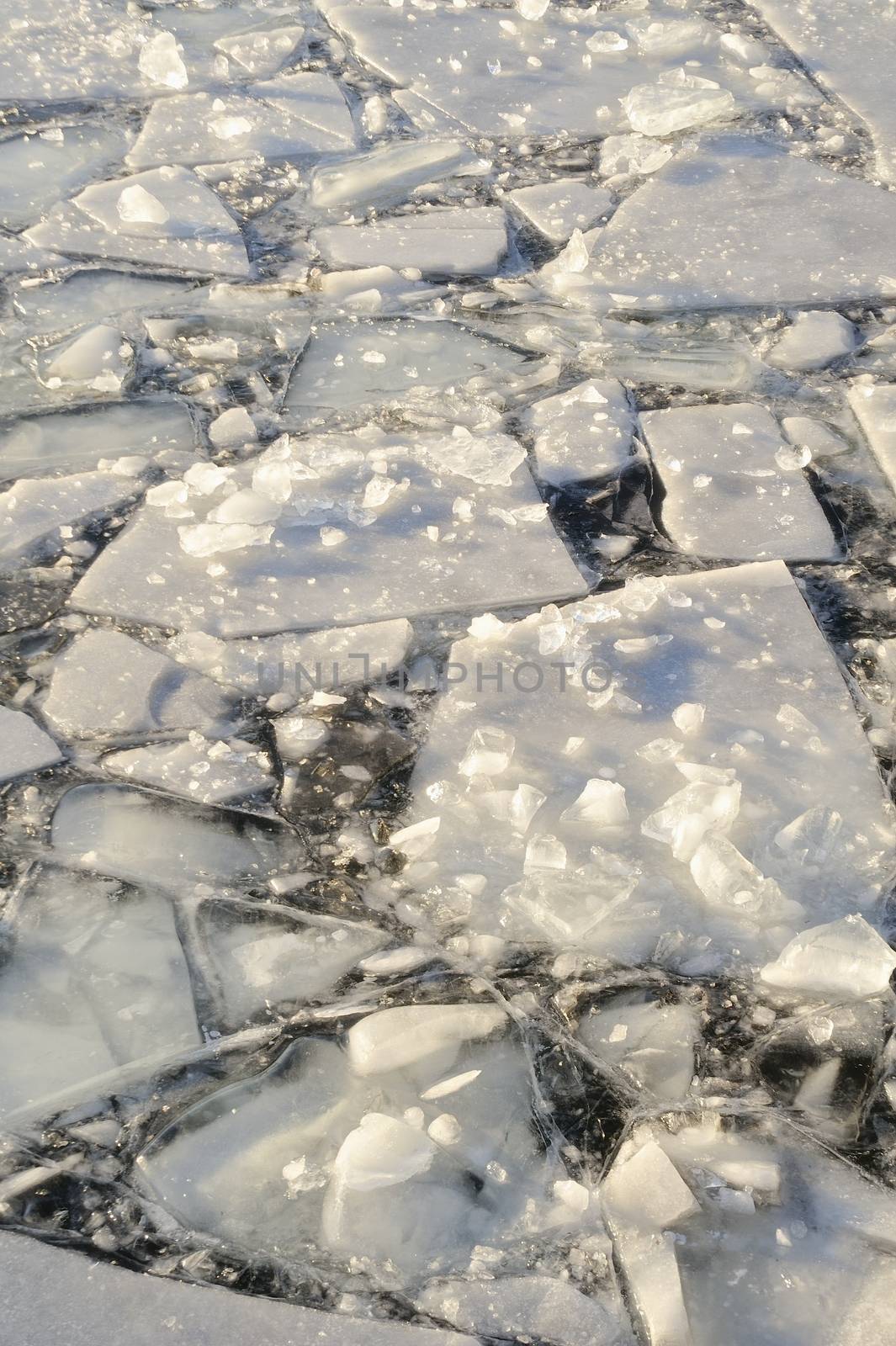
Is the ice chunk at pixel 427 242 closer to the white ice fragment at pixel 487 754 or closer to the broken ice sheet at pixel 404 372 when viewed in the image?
the broken ice sheet at pixel 404 372

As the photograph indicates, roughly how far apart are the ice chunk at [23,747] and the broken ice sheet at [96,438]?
0.63 m

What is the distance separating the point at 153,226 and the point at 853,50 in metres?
2.25

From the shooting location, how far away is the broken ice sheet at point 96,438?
2156 millimetres

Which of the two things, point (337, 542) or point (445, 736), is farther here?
point (337, 542)

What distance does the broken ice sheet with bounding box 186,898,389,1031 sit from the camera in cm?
139

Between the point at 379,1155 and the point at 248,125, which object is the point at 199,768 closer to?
the point at 379,1155

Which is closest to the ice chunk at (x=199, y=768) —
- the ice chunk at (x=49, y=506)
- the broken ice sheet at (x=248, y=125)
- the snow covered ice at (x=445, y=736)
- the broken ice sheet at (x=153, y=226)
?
the snow covered ice at (x=445, y=736)

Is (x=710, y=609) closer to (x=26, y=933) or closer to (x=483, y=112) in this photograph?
(x=26, y=933)

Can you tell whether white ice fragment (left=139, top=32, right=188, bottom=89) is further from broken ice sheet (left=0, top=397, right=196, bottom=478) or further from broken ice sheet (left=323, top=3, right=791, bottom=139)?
broken ice sheet (left=0, top=397, right=196, bottom=478)

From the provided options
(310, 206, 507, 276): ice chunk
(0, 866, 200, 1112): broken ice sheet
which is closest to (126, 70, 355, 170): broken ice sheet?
(310, 206, 507, 276): ice chunk

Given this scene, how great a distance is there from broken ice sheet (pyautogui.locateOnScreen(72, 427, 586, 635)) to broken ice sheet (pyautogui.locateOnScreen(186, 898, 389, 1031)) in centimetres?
52

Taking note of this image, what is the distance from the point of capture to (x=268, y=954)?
1435mm

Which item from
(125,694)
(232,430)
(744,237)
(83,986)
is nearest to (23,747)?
(125,694)

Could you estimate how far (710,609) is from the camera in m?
1.89
